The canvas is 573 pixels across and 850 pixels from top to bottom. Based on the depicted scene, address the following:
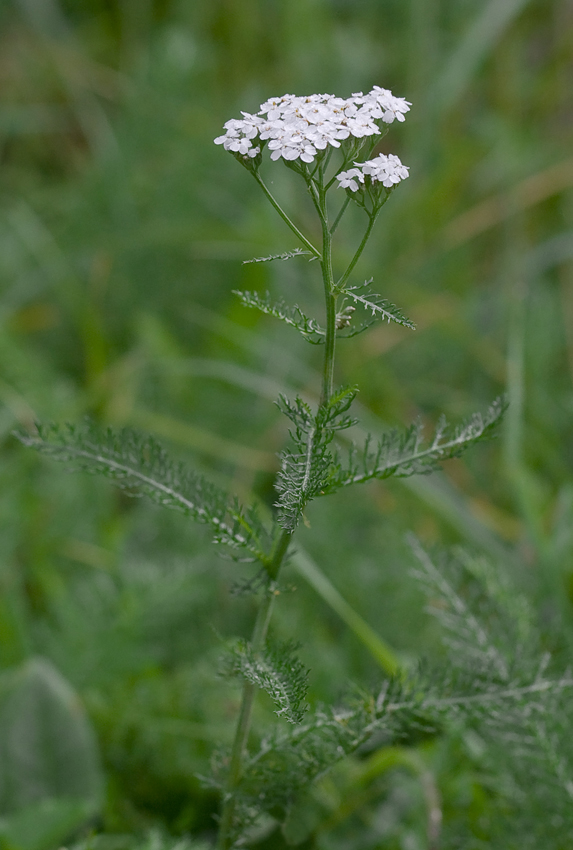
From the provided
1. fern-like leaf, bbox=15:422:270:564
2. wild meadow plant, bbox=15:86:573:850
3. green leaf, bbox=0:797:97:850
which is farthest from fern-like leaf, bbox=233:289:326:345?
green leaf, bbox=0:797:97:850

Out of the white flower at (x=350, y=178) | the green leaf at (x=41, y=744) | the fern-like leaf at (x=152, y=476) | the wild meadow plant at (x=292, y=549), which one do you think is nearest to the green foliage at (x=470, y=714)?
the wild meadow plant at (x=292, y=549)

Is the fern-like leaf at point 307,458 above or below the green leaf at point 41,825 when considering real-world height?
above

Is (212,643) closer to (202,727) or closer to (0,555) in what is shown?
(202,727)

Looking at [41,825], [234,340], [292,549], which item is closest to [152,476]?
[292,549]

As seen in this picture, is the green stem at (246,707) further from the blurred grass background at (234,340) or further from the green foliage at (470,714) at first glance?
the blurred grass background at (234,340)

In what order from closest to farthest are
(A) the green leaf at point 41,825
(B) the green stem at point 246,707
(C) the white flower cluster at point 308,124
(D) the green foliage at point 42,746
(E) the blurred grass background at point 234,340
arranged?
(C) the white flower cluster at point 308,124
(B) the green stem at point 246,707
(A) the green leaf at point 41,825
(D) the green foliage at point 42,746
(E) the blurred grass background at point 234,340

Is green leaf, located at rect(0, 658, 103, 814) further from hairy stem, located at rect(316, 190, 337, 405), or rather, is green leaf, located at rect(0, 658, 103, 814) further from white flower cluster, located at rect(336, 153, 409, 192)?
white flower cluster, located at rect(336, 153, 409, 192)

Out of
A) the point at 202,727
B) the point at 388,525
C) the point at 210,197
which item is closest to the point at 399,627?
the point at 388,525
